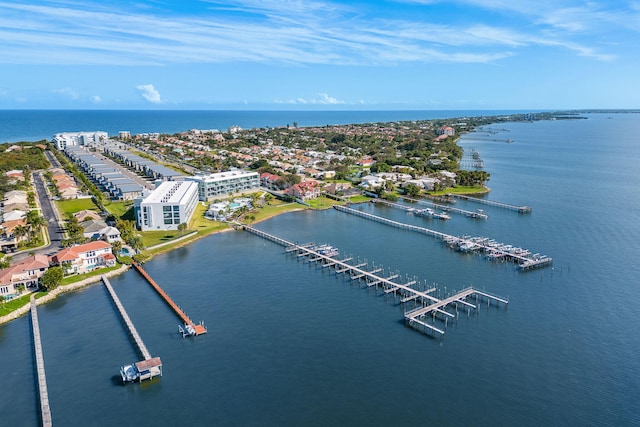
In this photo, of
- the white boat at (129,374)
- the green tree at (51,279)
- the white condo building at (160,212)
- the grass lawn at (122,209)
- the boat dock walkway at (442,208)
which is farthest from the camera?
the boat dock walkway at (442,208)

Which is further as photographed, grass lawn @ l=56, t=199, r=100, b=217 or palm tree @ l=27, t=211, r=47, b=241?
grass lawn @ l=56, t=199, r=100, b=217

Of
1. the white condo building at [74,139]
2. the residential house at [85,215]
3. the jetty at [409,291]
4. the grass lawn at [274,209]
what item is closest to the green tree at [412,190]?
the grass lawn at [274,209]

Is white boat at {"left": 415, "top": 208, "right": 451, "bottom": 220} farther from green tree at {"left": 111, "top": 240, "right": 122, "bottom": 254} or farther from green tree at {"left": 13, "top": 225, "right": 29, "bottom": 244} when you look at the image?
green tree at {"left": 13, "top": 225, "right": 29, "bottom": 244}

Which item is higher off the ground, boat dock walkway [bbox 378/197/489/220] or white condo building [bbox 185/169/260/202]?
white condo building [bbox 185/169/260/202]

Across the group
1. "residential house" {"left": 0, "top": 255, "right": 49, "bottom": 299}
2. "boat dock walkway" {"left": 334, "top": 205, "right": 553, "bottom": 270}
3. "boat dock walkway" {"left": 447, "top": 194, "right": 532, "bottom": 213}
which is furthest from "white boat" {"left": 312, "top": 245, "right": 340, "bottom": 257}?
"boat dock walkway" {"left": 447, "top": 194, "right": 532, "bottom": 213}

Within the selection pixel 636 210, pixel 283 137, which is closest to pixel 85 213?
pixel 636 210

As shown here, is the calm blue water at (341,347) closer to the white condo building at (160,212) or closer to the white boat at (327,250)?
the white boat at (327,250)

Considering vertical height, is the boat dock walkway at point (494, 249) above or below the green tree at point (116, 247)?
below
